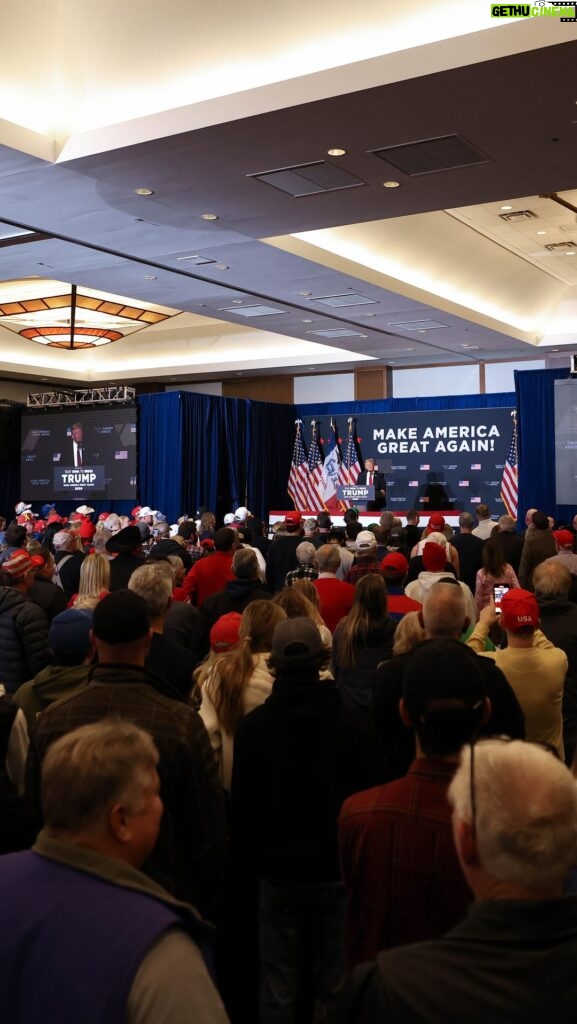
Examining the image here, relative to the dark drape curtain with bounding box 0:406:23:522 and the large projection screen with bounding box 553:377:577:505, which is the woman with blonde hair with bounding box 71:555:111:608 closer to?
the large projection screen with bounding box 553:377:577:505

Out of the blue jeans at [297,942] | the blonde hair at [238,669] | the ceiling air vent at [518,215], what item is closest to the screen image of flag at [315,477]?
the ceiling air vent at [518,215]

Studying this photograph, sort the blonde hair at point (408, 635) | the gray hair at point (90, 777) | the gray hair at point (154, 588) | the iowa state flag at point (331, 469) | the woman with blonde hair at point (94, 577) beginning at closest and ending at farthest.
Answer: the gray hair at point (90, 777), the blonde hair at point (408, 635), the gray hair at point (154, 588), the woman with blonde hair at point (94, 577), the iowa state flag at point (331, 469)

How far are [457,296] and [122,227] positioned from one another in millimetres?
5569

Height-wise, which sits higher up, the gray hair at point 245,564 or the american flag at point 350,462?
the american flag at point 350,462

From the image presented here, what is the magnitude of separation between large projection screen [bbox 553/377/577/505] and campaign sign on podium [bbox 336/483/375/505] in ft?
13.8

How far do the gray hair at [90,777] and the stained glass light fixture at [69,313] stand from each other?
12.5 meters

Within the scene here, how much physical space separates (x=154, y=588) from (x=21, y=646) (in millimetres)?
912

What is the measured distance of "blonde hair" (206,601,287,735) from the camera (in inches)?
117

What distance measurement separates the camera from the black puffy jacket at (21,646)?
4.26 metres

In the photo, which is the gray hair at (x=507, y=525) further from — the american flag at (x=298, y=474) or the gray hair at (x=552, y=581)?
the american flag at (x=298, y=474)

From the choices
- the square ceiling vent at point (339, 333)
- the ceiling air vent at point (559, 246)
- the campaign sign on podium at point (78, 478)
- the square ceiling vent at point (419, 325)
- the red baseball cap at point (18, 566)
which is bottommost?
the red baseball cap at point (18, 566)

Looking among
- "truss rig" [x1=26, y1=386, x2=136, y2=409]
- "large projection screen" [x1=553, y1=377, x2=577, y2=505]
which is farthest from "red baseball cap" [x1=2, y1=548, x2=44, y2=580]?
"truss rig" [x1=26, y1=386, x2=136, y2=409]

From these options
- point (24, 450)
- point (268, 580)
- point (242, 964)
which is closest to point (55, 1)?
point (268, 580)

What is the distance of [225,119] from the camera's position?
6.10 m
